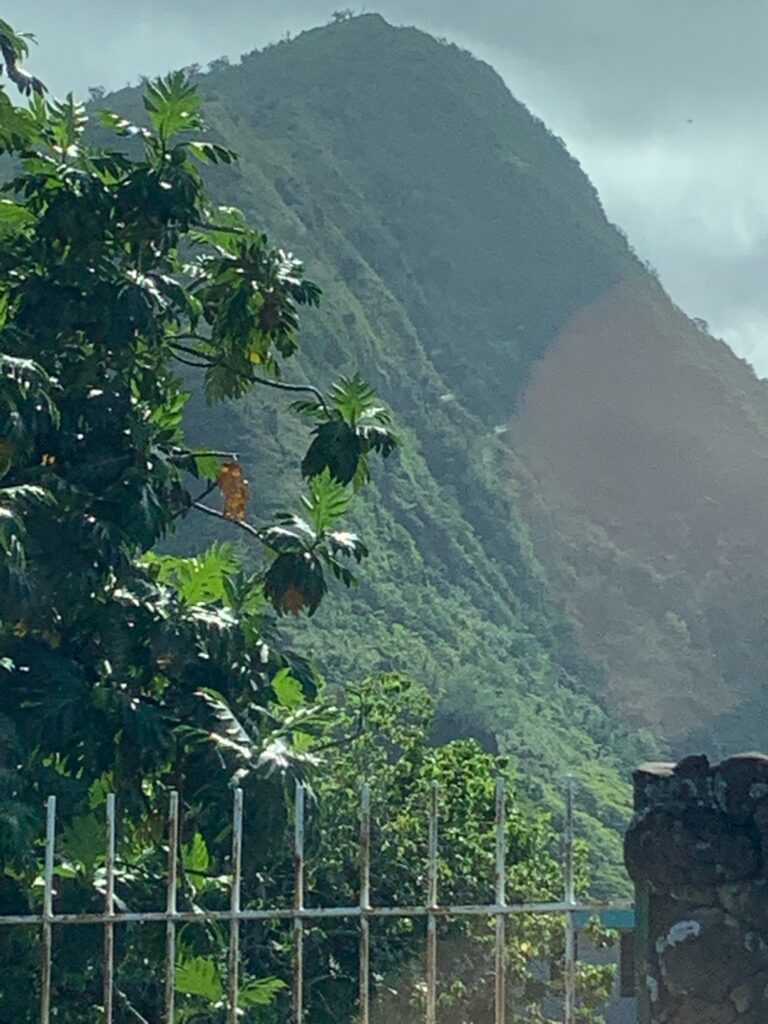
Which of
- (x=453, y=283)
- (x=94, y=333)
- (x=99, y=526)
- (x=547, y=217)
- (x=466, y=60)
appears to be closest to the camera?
(x=99, y=526)

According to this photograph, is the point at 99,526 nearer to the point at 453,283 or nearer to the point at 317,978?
the point at 317,978

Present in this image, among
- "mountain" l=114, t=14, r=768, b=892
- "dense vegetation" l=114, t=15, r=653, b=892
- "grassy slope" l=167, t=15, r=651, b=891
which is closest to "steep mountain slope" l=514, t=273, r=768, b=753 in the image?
"mountain" l=114, t=14, r=768, b=892

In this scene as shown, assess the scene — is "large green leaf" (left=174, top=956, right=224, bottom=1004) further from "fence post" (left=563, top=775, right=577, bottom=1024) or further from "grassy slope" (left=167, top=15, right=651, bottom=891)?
"grassy slope" (left=167, top=15, right=651, bottom=891)

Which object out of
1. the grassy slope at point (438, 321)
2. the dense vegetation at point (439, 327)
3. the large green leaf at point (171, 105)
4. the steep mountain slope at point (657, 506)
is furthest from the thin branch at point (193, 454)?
the steep mountain slope at point (657, 506)

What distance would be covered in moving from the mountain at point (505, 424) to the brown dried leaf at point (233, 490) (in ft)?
155

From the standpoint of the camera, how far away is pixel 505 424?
397ft

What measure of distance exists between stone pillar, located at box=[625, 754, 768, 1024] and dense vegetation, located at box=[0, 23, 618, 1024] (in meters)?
3.32

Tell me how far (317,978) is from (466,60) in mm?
150213

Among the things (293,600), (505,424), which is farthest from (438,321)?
(293,600)

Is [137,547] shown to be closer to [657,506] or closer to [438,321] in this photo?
[657,506]

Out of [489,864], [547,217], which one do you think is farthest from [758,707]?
[489,864]

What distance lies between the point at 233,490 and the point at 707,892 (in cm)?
507

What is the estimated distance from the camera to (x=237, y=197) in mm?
98750

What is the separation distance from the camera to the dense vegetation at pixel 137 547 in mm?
7438
